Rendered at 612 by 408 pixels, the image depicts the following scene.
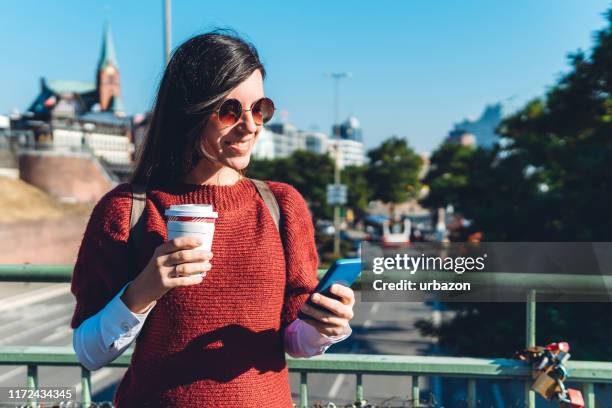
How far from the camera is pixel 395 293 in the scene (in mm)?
Answer: 2602

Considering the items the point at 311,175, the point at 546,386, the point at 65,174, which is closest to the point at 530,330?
the point at 546,386

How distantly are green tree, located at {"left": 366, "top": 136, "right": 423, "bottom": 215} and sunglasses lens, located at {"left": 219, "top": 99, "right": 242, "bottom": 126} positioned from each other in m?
53.2

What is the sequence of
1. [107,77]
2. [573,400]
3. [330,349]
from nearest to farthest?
[573,400], [330,349], [107,77]

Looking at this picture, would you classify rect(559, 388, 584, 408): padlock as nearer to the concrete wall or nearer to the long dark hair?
the long dark hair

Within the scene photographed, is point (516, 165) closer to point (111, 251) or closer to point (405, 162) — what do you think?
point (111, 251)

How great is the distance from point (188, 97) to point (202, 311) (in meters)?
→ 0.60

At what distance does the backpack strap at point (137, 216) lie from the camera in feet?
5.42

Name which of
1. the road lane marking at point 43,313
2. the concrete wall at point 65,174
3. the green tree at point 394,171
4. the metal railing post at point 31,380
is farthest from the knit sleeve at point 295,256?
the green tree at point 394,171

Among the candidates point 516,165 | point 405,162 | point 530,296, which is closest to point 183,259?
point 530,296

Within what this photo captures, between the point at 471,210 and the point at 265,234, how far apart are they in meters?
9.68

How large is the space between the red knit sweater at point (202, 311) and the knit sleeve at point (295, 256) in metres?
0.04

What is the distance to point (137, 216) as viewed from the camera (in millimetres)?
1670

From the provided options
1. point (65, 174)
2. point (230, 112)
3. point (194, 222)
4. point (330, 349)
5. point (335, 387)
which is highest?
point (65, 174)

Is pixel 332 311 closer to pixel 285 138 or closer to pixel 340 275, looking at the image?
pixel 340 275
